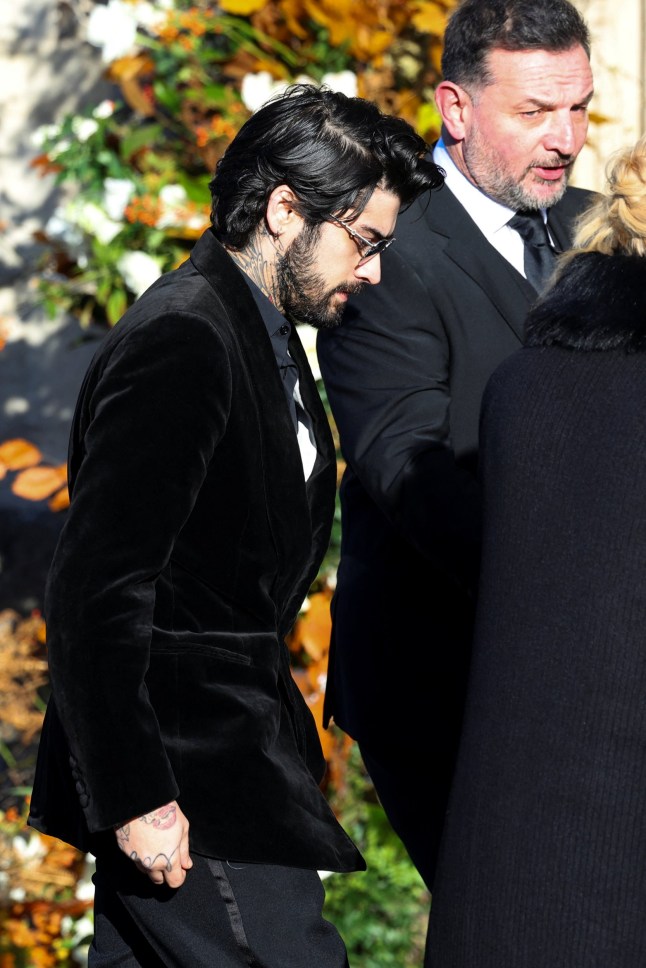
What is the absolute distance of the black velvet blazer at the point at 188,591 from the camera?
1.71 m

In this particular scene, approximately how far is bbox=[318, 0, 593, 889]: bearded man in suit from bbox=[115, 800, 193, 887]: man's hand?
683mm

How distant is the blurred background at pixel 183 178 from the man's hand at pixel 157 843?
1.59 m

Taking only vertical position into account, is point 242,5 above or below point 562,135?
above

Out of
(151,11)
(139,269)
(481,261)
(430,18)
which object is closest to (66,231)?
(139,269)

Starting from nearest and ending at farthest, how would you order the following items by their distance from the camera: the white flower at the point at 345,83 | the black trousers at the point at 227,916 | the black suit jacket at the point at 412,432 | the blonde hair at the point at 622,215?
the blonde hair at the point at 622,215 < the black trousers at the point at 227,916 < the black suit jacket at the point at 412,432 < the white flower at the point at 345,83

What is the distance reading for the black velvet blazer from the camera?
1715 mm

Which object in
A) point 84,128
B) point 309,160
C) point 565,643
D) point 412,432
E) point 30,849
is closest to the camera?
point 565,643

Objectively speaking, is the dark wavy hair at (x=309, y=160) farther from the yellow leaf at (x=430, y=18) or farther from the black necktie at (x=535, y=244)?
the yellow leaf at (x=430, y=18)

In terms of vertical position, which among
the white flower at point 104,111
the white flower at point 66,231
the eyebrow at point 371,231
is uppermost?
the eyebrow at point 371,231

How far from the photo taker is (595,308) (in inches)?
62.7

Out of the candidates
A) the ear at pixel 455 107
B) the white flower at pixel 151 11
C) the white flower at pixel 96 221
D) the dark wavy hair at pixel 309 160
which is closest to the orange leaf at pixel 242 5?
the white flower at pixel 151 11

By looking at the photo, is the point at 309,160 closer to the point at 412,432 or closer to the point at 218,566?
the point at 412,432

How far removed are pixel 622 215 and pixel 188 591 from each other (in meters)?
0.77

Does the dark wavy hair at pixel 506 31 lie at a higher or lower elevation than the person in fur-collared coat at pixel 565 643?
higher
